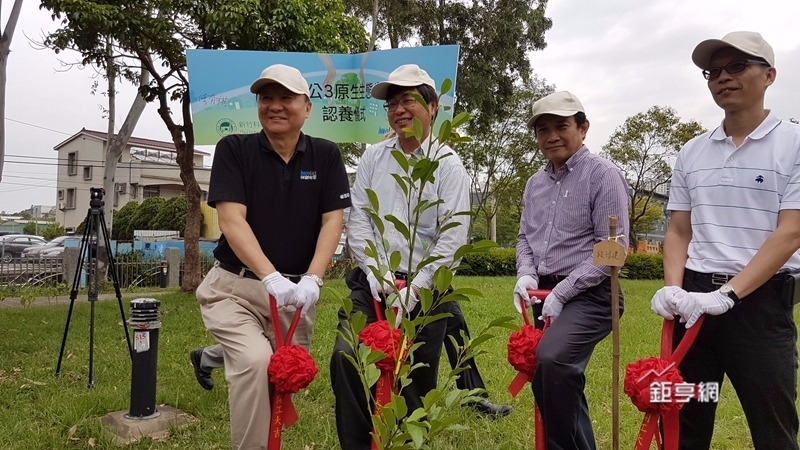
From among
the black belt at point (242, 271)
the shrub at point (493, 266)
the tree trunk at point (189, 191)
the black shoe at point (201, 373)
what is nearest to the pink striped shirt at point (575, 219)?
the black belt at point (242, 271)

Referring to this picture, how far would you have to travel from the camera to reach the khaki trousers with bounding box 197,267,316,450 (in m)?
2.37

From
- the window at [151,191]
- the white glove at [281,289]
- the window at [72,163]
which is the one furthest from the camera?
the window at [72,163]

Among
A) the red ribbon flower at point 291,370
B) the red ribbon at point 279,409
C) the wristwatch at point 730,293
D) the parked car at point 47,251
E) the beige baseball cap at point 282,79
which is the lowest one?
the parked car at point 47,251

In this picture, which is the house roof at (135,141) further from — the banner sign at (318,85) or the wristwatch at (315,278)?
the wristwatch at (315,278)

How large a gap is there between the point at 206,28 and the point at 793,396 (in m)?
7.70

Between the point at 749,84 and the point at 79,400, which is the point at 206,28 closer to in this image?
the point at 79,400

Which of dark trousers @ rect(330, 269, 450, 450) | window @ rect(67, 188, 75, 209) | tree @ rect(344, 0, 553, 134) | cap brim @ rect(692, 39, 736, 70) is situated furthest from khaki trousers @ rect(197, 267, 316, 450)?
window @ rect(67, 188, 75, 209)

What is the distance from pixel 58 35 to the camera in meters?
8.38

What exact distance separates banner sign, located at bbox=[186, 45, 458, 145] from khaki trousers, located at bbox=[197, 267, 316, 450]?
Result: 12.7ft

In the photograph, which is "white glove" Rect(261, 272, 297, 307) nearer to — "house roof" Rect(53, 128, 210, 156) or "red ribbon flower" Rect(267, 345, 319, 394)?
"red ribbon flower" Rect(267, 345, 319, 394)

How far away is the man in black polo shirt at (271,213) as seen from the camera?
264 centimetres

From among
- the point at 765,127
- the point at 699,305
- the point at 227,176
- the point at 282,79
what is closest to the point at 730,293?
the point at 699,305

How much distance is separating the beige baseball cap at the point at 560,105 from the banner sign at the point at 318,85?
11.4ft

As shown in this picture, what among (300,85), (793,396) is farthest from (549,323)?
(300,85)
